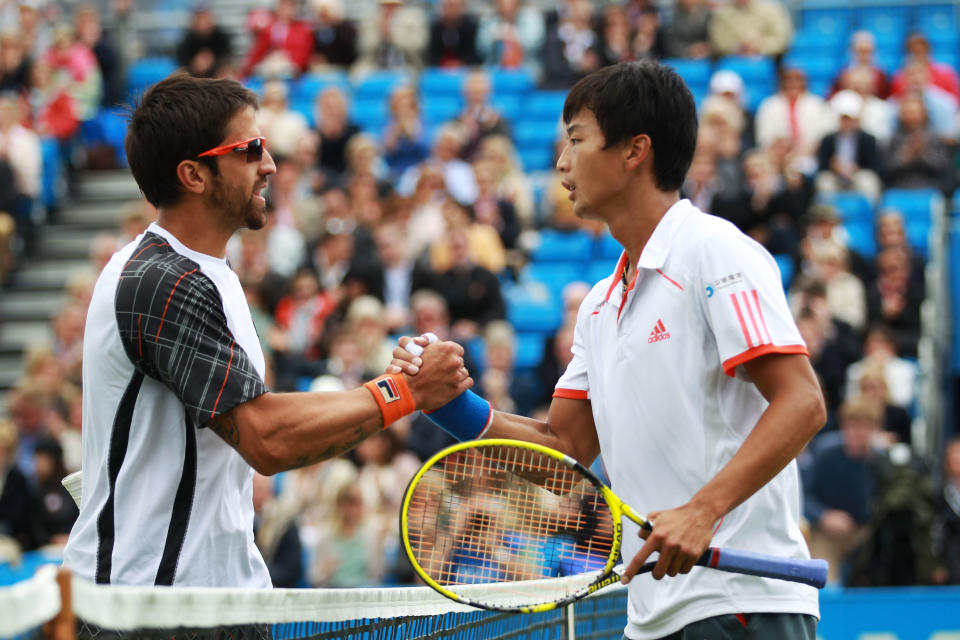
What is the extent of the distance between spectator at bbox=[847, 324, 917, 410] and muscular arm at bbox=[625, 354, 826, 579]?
661cm

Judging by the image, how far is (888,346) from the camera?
977 cm

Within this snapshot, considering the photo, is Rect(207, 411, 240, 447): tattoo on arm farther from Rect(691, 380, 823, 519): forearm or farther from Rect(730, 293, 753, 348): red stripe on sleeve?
Rect(730, 293, 753, 348): red stripe on sleeve

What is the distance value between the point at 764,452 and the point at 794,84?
31.7ft

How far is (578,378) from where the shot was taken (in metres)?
3.94

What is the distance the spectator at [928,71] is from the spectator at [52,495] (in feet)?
26.8

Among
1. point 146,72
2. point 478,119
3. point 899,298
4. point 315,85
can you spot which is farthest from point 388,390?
point 146,72

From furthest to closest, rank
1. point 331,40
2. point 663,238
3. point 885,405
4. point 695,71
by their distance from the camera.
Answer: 1. point 331,40
2. point 695,71
3. point 885,405
4. point 663,238

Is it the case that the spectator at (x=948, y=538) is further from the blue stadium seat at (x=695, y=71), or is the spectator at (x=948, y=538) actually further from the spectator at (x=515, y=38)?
the spectator at (x=515, y=38)

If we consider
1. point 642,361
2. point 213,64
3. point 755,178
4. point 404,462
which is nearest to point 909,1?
point 755,178

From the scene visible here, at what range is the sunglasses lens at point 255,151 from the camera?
12.3 feet

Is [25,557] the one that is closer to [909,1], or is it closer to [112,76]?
[112,76]

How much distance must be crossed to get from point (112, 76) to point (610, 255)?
722 centimetres

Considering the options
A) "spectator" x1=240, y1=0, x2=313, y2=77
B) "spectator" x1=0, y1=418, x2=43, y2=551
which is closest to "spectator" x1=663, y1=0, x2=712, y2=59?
"spectator" x1=240, y1=0, x2=313, y2=77

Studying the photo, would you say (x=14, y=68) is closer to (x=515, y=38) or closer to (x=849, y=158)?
(x=515, y=38)
